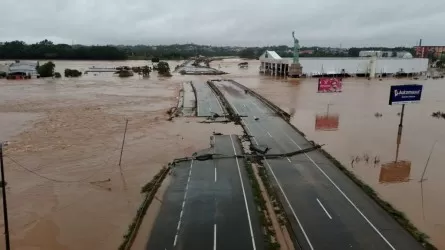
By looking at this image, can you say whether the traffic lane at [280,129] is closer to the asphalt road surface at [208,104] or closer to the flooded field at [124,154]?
the flooded field at [124,154]

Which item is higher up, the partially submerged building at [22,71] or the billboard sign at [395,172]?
the partially submerged building at [22,71]

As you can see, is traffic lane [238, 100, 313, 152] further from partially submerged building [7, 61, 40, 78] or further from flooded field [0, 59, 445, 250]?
partially submerged building [7, 61, 40, 78]

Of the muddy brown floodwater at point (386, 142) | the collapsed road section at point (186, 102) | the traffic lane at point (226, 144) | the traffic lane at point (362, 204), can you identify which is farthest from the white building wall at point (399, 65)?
the traffic lane at point (362, 204)

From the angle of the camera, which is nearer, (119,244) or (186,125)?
(119,244)

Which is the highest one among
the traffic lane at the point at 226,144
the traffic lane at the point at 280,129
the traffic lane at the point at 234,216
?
the traffic lane at the point at 280,129

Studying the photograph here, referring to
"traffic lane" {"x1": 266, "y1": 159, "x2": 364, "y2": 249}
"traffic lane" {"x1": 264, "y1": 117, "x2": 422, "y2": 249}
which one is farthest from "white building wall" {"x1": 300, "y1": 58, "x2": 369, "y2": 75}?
"traffic lane" {"x1": 266, "y1": 159, "x2": 364, "y2": 249}

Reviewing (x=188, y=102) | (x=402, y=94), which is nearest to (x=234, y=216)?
(x=402, y=94)

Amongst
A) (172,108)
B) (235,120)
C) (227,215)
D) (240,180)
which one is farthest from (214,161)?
(172,108)

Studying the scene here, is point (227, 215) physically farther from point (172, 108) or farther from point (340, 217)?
point (172, 108)

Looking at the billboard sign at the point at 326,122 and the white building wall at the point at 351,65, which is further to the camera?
the white building wall at the point at 351,65
